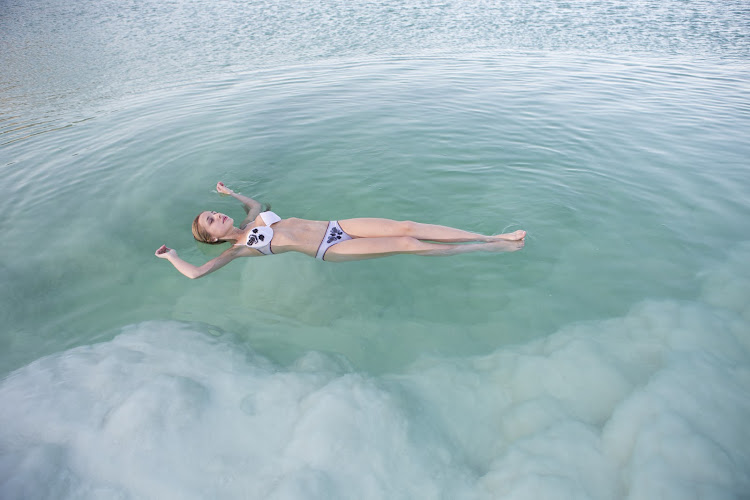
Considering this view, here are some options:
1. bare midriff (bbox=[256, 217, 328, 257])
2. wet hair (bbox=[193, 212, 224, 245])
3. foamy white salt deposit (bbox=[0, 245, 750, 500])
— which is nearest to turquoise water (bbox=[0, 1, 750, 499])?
foamy white salt deposit (bbox=[0, 245, 750, 500])

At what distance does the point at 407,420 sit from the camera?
375 cm

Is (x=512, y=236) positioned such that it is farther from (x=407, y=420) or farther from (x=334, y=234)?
(x=407, y=420)

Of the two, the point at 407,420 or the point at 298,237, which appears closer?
the point at 407,420

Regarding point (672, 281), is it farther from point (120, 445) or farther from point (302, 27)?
point (302, 27)

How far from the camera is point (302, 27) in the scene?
1998 cm

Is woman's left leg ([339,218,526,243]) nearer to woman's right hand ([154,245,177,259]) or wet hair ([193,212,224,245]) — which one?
wet hair ([193,212,224,245])

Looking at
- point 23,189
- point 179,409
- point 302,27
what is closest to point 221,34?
point 302,27

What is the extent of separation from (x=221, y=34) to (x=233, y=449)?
20878 millimetres

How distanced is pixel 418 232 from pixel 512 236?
1288 mm

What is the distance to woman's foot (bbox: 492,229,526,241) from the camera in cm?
536

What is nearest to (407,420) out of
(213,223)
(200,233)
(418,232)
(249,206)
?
(418,232)

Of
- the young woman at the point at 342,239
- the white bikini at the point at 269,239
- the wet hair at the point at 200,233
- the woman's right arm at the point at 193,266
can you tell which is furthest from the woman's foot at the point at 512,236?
the wet hair at the point at 200,233

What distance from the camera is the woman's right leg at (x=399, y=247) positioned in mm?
5254

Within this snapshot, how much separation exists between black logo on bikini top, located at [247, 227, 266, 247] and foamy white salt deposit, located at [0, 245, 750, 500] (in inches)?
60.8
